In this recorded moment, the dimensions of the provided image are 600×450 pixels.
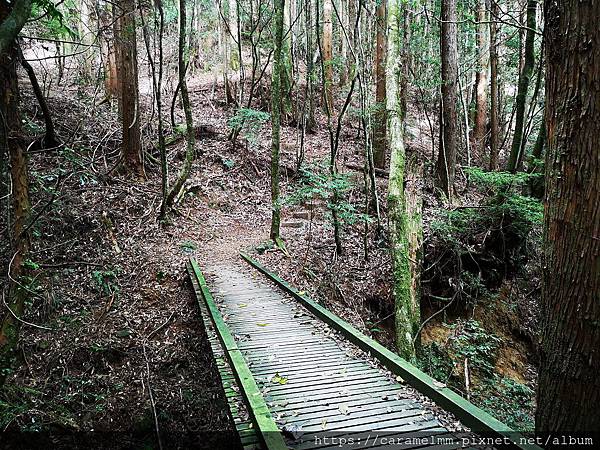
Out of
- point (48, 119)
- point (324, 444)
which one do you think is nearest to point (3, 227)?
point (48, 119)

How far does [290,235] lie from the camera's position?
14352mm

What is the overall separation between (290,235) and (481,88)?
1197 centimetres

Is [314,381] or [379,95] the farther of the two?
[379,95]

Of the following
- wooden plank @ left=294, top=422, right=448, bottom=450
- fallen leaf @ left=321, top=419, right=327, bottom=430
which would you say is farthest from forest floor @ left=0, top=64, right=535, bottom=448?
wooden plank @ left=294, top=422, right=448, bottom=450

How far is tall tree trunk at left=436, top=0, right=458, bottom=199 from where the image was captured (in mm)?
13883

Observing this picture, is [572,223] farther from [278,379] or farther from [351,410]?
[278,379]

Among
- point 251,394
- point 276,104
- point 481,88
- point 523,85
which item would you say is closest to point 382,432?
point 251,394

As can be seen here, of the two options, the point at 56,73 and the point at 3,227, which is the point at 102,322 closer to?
the point at 3,227

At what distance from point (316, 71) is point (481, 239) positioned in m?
17.7

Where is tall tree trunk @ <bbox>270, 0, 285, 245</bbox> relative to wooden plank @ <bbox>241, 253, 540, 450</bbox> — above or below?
above

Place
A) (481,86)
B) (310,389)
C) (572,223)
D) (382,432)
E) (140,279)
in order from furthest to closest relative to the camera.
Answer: (481,86), (140,279), (310,389), (382,432), (572,223)

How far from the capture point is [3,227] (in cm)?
968

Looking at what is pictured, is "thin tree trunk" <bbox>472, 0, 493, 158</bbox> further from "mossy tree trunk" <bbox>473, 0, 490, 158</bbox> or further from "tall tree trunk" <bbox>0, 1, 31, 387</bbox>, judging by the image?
"tall tree trunk" <bbox>0, 1, 31, 387</bbox>

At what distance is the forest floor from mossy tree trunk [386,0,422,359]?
6.94 feet
